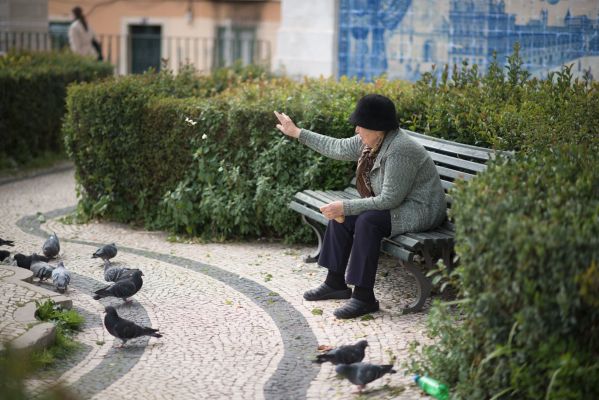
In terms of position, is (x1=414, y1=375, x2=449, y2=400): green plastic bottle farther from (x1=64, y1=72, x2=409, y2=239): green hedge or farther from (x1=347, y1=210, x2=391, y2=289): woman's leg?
(x1=64, y1=72, x2=409, y2=239): green hedge

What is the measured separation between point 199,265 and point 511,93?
3.01m

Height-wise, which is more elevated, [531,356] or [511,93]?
[511,93]

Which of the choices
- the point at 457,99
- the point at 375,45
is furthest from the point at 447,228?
the point at 375,45

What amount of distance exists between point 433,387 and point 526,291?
0.91 m

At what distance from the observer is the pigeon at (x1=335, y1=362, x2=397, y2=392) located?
5.15 meters

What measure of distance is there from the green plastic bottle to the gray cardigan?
63.6 inches

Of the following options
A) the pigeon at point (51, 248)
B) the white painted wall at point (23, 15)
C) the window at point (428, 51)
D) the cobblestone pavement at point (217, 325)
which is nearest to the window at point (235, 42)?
the white painted wall at point (23, 15)

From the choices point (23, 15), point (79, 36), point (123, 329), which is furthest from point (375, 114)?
point (23, 15)

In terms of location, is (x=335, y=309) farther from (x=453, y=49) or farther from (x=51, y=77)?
(x=51, y=77)

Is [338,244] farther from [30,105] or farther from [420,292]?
[30,105]

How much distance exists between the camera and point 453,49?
12859mm

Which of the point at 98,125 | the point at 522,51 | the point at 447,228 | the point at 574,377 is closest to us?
the point at 574,377

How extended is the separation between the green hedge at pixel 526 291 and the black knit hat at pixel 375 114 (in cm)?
154

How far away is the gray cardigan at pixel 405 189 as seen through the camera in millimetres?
6613
